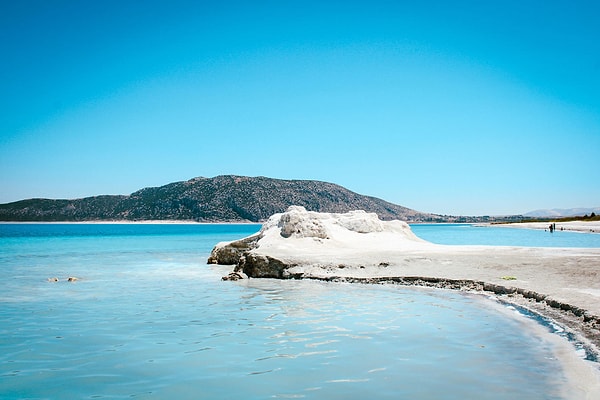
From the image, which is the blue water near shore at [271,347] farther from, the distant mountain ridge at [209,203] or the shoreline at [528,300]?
the distant mountain ridge at [209,203]

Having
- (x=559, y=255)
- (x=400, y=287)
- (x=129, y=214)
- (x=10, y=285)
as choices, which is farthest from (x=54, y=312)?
(x=129, y=214)

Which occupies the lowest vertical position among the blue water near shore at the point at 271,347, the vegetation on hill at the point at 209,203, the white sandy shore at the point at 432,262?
the blue water near shore at the point at 271,347

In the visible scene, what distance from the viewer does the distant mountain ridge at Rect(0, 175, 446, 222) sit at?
150875mm

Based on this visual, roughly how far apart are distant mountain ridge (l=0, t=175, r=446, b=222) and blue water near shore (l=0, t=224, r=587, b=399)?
127 metres

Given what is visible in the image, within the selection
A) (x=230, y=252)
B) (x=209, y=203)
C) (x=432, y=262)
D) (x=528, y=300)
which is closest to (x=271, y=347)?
(x=528, y=300)

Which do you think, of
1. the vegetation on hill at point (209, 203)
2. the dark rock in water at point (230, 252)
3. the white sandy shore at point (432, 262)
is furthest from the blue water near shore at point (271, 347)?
the vegetation on hill at point (209, 203)

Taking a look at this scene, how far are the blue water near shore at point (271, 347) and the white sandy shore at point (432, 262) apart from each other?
0.99 metres

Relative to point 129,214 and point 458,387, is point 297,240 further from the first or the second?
point 129,214

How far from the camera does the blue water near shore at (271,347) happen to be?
609 centimetres

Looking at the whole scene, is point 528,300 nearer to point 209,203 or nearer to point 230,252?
point 230,252

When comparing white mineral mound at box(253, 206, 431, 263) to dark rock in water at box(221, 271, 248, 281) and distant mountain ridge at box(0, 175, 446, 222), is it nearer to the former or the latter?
dark rock in water at box(221, 271, 248, 281)

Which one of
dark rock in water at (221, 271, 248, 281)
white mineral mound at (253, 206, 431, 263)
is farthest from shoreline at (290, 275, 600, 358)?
white mineral mound at (253, 206, 431, 263)

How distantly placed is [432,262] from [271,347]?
10.9 meters

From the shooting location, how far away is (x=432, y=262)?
17.7 m
